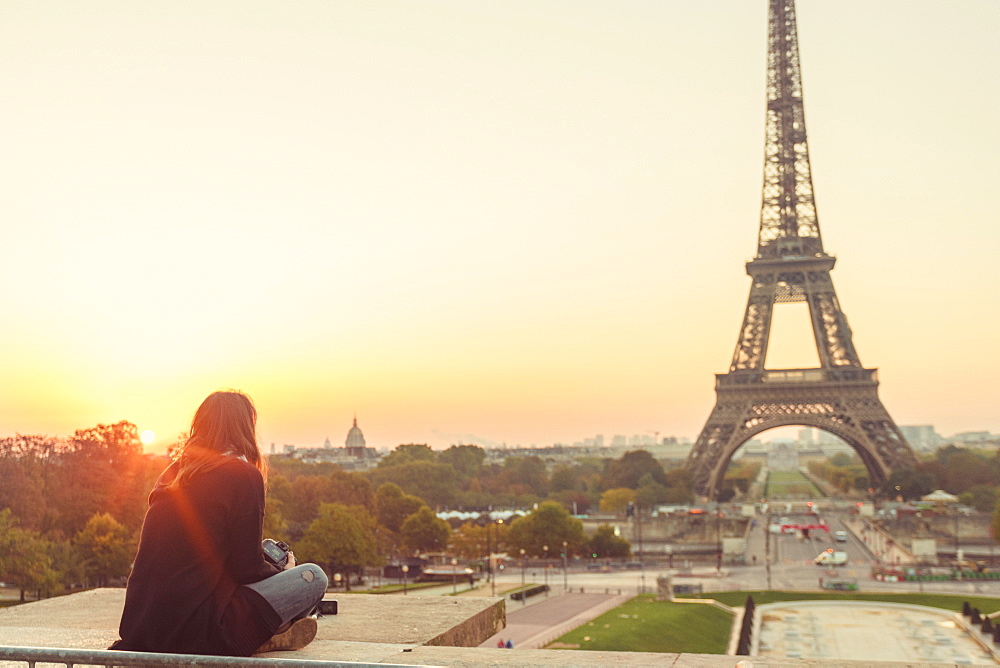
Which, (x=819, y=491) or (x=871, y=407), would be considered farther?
(x=819, y=491)

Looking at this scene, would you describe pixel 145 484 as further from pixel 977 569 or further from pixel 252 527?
pixel 977 569

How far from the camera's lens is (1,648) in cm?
445

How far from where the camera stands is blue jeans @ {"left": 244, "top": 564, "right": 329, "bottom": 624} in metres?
4.91

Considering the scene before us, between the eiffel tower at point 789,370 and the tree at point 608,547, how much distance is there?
10.4 metres

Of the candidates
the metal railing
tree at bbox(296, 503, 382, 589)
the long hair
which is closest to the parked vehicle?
tree at bbox(296, 503, 382, 589)

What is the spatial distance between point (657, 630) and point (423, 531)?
30.2 metres

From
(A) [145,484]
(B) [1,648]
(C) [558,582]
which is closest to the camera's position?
(B) [1,648]

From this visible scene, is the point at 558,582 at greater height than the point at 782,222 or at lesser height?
lesser

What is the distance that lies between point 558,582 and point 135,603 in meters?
51.7

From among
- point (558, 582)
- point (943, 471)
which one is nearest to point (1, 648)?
point (558, 582)

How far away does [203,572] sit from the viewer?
476 centimetres

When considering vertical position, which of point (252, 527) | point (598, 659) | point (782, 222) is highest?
point (782, 222)

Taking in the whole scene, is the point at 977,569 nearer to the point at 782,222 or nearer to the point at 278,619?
the point at 782,222

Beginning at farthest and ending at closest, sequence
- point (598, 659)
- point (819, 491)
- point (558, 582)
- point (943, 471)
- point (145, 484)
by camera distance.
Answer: point (819, 491) < point (943, 471) < point (558, 582) < point (145, 484) < point (598, 659)
